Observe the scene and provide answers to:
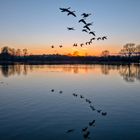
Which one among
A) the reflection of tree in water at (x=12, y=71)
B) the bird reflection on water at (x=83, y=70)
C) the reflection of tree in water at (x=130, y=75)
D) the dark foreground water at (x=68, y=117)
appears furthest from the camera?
the reflection of tree in water at (x=12, y=71)

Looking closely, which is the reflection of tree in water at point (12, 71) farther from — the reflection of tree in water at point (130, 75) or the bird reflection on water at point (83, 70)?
the reflection of tree in water at point (130, 75)

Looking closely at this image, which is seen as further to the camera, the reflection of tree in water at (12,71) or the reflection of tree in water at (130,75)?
the reflection of tree in water at (12,71)

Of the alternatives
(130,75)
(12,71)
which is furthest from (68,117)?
(12,71)

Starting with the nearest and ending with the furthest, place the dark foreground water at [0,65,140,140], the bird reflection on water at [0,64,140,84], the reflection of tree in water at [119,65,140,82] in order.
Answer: the dark foreground water at [0,65,140,140]
the reflection of tree in water at [119,65,140,82]
the bird reflection on water at [0,64,140,84]

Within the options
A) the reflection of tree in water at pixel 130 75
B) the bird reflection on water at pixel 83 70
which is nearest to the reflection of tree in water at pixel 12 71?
the bird reflection on water at pixel 83 70

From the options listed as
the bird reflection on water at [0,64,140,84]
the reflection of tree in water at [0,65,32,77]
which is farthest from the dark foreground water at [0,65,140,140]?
the reflection of tree in water at [0,65,32,77]

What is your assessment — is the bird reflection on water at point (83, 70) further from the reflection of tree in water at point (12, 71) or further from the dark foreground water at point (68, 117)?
the dark foreground water at point (68, 117)

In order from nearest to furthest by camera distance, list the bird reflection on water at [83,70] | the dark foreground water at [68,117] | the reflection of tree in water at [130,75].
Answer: the dark foreground water at [68,117] → the reflection of tree in water at [130,75] → the bird reflection on water at [83,70]

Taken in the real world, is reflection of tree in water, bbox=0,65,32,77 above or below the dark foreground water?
above

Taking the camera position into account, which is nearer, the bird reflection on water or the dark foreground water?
the dark foreground water

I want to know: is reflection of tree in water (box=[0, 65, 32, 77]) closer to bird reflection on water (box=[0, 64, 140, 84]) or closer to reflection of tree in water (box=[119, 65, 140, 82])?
bird reflection on water (box=[0, 64, 140, 84])

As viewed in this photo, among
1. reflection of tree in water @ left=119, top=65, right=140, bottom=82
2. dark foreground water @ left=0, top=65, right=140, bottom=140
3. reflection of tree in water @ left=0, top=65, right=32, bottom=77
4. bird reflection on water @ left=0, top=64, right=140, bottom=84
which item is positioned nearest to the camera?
dark foreground water @ left=0, top=65, right=140, bottom=140

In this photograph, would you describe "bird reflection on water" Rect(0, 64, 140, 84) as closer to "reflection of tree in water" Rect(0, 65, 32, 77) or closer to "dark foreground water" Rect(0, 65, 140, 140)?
"reflection of tree in water" Rect(0, 65, 32, 77)

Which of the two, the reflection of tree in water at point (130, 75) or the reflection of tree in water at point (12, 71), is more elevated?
the reflection of tree in water at point (12, 71)
